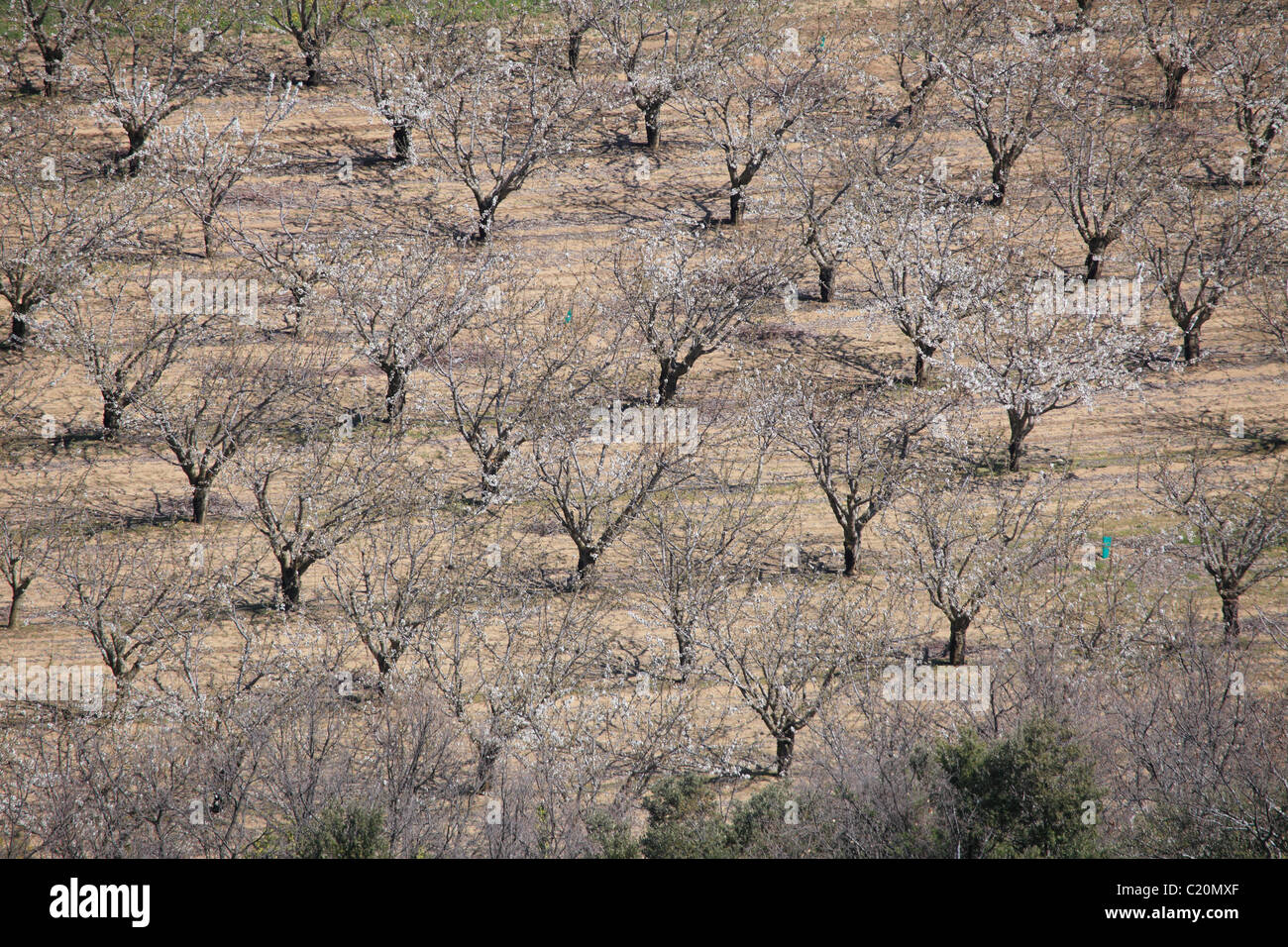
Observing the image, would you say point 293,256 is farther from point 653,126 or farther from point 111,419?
point 653,126

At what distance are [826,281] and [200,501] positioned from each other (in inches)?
685

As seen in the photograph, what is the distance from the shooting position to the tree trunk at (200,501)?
28.9 meters

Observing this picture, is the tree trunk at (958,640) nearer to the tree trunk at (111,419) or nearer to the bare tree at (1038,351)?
the bare tree at (1038,351)

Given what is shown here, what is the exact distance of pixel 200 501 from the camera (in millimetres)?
29031

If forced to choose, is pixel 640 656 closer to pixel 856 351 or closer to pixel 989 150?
pixel 856 351

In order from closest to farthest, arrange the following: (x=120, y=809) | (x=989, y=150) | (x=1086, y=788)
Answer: (x=1086, y=788) < (x=120, y=809) < (x=989, y=150)

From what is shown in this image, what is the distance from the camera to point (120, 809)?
66.5ft

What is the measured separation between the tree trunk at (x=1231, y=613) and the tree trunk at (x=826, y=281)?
13.4 meters

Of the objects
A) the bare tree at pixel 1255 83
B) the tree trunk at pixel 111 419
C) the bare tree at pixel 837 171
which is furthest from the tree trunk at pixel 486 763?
the bare tree at pixel 1255 83

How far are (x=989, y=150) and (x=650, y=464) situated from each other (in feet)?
53.0

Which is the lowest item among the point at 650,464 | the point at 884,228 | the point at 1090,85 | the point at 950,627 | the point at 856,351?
the point at 950,627

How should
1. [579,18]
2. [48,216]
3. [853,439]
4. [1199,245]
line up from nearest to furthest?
1. [853,439]
2. [48,216]
3. [1199,245]
4. [579,18]

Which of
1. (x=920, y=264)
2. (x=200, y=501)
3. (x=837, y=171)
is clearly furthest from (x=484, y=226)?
(x=920, y=264)

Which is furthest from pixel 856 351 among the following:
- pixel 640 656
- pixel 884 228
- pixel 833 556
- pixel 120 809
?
pixel 120 809
